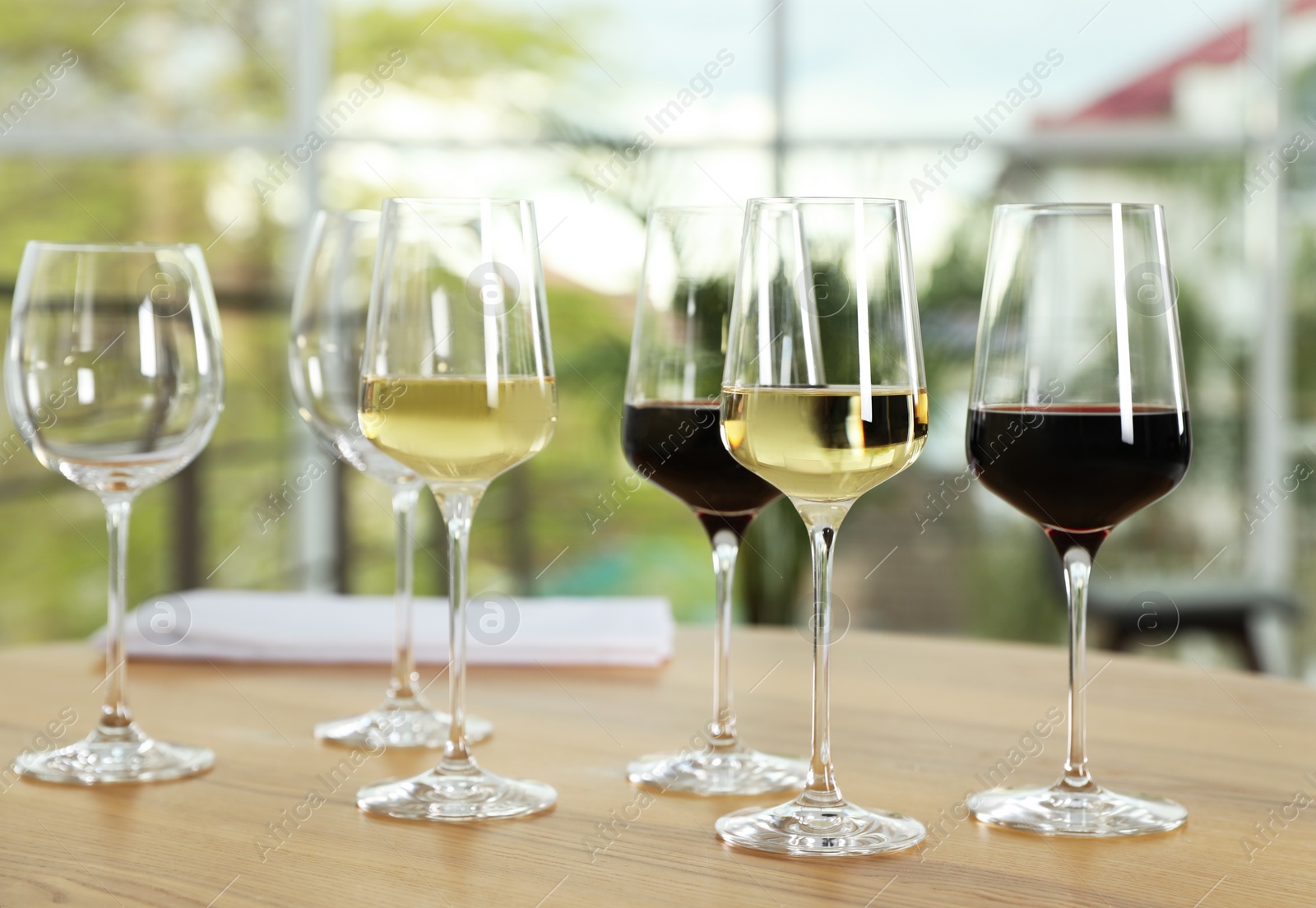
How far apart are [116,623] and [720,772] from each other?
0.43 m

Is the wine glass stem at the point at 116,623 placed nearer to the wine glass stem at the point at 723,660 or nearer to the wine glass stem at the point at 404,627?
the wine glass stem at the point at 404,627

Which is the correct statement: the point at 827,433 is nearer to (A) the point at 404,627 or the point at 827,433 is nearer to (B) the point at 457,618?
(B) the point at 457,618

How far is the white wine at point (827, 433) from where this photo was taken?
76 centimetres

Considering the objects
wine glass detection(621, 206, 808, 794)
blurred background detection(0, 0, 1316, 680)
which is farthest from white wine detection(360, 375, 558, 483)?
blurred background detection(0, 0, 1316, 680)

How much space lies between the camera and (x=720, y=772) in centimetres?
89

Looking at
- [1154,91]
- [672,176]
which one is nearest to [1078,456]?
[672,176]

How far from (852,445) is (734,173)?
132 inches

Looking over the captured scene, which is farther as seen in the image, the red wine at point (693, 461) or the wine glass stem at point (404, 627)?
the wine glass stem at point (404, 627)

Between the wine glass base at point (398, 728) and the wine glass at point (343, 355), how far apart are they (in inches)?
0.9

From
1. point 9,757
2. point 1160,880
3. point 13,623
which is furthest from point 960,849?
point 13,623

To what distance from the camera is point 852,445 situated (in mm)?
763

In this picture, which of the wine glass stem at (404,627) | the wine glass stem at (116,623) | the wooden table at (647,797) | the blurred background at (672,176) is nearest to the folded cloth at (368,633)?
the wooden table at (647,797)

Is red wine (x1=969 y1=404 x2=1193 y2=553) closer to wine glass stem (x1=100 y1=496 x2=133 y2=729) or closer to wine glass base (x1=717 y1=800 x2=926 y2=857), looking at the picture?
wine glass base (x1=717 y1=800 x2=926 y2=857)

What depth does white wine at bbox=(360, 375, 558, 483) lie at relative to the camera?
2.76ft
